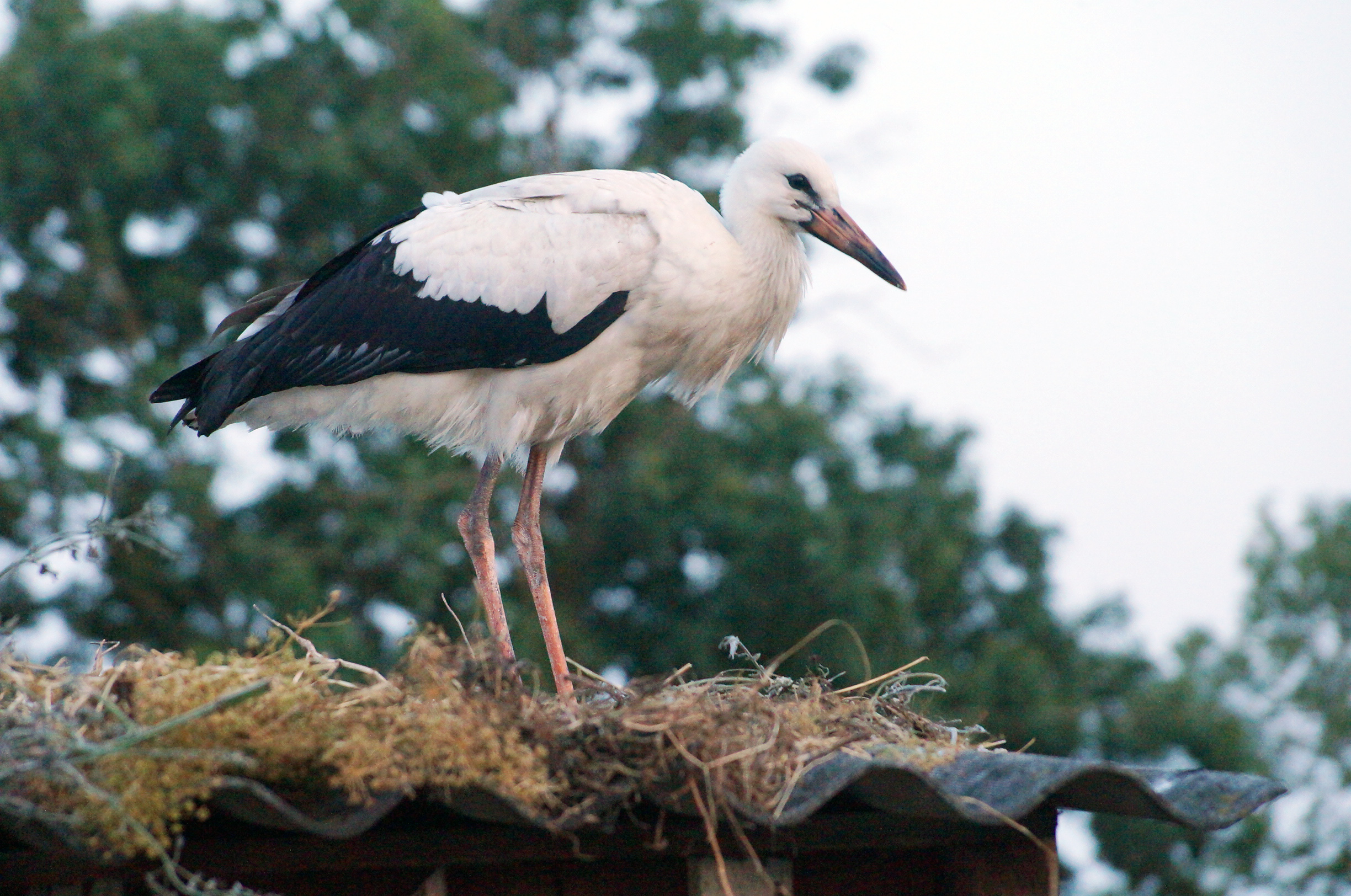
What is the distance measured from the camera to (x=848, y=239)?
5.09 metres

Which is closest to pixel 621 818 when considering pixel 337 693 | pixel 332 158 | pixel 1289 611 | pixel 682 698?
pixel 682 698

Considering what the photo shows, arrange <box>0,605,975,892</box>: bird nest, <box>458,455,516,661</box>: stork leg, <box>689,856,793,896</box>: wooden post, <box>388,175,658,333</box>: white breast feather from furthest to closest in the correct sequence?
<box>458,455,516,661</box>: stork leg, <box>388,175,658,333</box>: white breast feather, <box>689,856,793,896</box>: wooden post, <box>0,605,975,892</box>: bird nest

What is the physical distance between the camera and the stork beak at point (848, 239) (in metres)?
5.05

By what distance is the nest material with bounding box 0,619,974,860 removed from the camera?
2.50 meters

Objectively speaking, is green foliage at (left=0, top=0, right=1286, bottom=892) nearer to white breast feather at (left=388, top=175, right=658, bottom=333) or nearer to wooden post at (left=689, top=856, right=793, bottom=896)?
white breast feather at (left=388, top=175, right=658, bottom=333)

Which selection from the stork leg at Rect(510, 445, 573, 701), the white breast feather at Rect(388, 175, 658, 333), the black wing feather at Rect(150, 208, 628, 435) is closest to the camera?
the white breast feather at Rect(388, 175, 658, 333)

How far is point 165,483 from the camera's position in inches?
436

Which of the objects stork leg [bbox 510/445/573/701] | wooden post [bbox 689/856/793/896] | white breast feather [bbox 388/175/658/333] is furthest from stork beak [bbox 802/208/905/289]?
wooden post [bbox 689/856/793/896]

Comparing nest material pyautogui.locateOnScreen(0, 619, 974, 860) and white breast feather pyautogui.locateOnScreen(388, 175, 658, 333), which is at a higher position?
white breast feather pyautogui.locateOnScreen(388, 175, 658, 333)

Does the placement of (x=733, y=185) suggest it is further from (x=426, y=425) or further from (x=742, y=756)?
(x=742, y=756)

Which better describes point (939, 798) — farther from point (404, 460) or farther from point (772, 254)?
point (404, 460)

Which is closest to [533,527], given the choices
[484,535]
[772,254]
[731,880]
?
[484,535]

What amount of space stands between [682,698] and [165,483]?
8.79 meters

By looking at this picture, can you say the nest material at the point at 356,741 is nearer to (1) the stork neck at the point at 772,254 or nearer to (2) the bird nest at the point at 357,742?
(2) the bird nest at the point at 357,742
